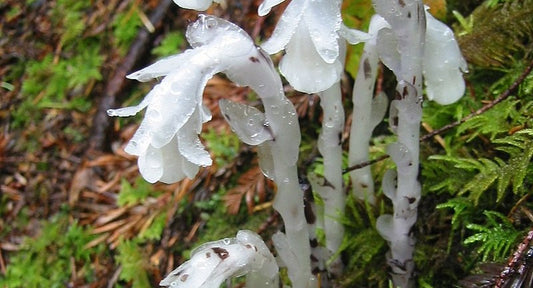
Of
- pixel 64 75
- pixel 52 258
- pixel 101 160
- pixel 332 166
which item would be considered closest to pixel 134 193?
pixel 101 160

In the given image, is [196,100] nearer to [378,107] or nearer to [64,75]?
[378,107]

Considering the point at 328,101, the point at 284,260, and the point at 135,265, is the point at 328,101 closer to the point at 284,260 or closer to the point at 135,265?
the point at 284,260

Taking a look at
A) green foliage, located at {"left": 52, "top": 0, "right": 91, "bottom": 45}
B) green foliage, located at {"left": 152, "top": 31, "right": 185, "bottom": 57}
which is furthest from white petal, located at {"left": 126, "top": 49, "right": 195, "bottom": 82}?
green foliage, located at {"left": 52, "top": 0, "right": 91, "bottom": 45}

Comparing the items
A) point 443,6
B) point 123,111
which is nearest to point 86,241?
point 123,111

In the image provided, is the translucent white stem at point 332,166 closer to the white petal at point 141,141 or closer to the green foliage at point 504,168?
the green foliage at point 504,168

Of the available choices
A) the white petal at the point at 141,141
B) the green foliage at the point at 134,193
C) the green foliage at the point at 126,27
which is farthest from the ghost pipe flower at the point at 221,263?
the green foliage at the point at 126,27

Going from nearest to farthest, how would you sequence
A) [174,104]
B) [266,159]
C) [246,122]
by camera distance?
[174,104] < [246,122] < [266,159]
